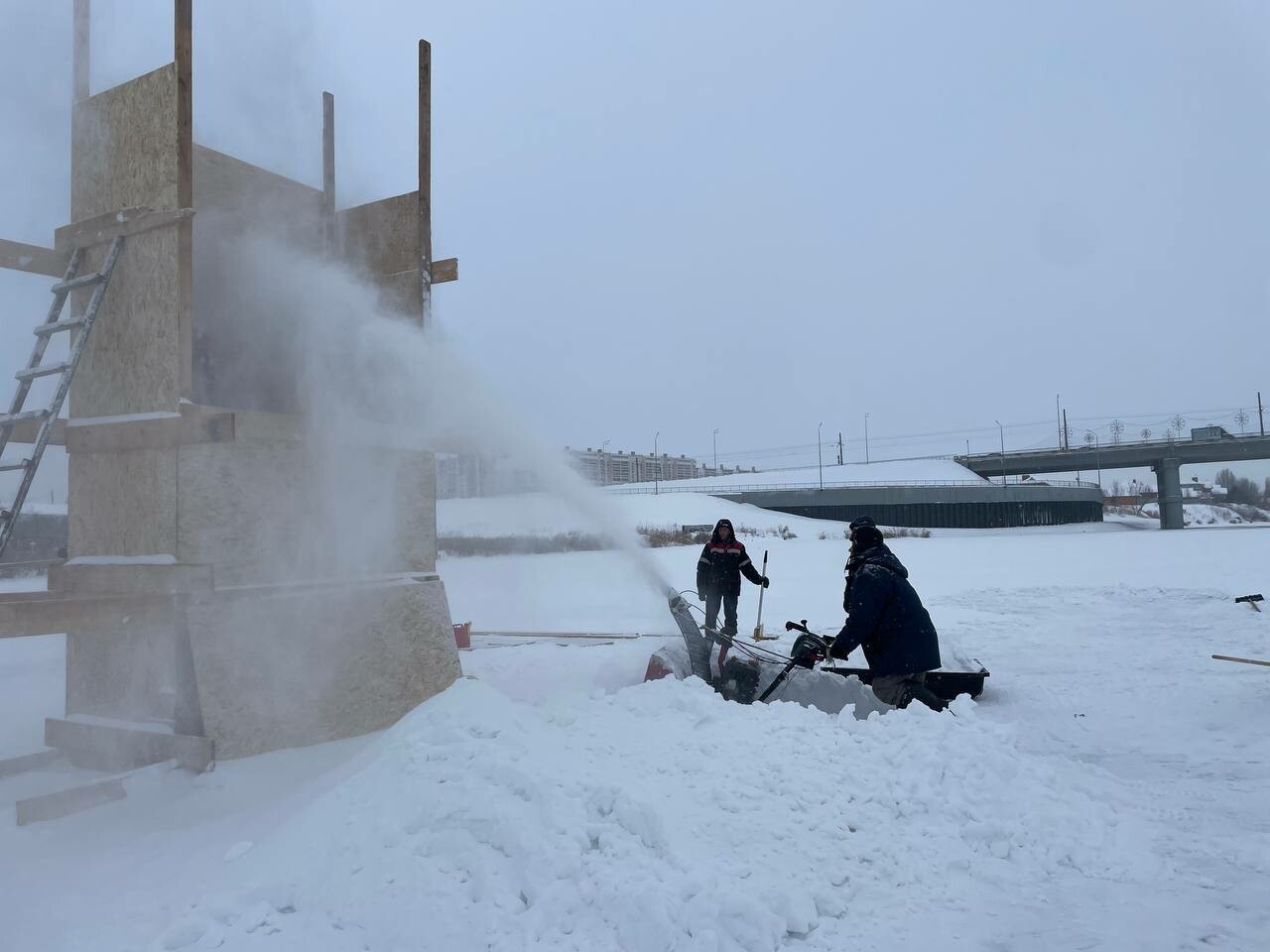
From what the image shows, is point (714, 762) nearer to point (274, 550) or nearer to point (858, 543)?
point (858, 543)

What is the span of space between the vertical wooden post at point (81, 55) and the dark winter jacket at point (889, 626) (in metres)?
6.73

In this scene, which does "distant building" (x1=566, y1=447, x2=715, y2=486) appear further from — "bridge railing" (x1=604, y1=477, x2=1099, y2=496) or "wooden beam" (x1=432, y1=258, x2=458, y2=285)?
"wooden beam" (x1=432, y1=258, x2=458, y2=285)

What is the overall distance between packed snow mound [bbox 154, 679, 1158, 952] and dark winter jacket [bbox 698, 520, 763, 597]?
377 cm

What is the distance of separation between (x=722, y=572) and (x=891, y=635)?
11.4ft

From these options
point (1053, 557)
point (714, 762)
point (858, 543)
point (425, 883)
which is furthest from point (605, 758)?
point (1053, 557)

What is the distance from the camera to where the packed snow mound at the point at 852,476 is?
55.5 metres

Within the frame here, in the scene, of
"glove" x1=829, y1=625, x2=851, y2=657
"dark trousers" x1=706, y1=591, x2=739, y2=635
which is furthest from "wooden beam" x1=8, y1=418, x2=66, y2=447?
"dark trousers" x1=706, y1=591, x2=739, y2=635

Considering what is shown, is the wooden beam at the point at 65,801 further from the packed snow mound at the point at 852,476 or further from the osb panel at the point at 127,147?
the packed snow mound at the point at 852,476

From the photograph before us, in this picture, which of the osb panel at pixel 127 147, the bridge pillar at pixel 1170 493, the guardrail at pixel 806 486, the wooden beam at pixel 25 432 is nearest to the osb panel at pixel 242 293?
the osb panel at pixel 127 147

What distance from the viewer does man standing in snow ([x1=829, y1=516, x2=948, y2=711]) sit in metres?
5.83

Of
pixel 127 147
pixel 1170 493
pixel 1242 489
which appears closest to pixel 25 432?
pixel 127 147

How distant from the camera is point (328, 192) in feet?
24.0

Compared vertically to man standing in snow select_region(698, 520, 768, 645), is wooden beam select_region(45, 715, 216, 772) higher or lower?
lower

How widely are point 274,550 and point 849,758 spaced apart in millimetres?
4145
